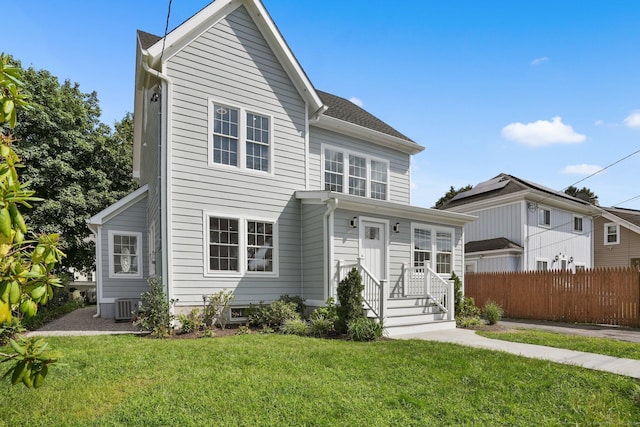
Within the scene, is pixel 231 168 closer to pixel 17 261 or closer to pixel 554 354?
pixel 554 354

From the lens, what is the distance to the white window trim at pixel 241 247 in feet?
32.1

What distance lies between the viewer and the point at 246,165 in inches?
422

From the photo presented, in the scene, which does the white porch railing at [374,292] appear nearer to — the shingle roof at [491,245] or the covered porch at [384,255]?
the covered porch at [384,255]

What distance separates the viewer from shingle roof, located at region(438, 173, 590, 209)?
67.2 feet

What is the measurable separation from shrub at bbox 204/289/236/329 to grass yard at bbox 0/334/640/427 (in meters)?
2.62

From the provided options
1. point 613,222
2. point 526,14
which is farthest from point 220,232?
point 613,222

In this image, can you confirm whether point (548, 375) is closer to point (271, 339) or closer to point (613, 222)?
point (271, 339)

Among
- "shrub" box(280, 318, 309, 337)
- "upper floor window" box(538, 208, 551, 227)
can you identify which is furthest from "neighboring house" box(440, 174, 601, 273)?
"shrub" box(280, 318, 309, 337)

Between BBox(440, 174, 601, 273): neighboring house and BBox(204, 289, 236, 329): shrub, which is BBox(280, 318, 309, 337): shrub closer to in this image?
BBox(204, 289, 236, 329): shrub

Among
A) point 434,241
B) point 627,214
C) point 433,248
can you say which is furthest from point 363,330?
point 627,214

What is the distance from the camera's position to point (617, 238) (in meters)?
24.2

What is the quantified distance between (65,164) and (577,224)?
29.1m

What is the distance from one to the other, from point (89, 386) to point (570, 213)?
25.1 meters

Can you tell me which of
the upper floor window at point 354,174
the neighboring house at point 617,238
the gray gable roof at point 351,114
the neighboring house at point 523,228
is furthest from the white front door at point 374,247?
the neighboring house at point 617,238
